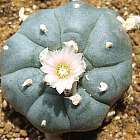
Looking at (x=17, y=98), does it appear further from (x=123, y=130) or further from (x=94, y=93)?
(x=123, y=130)

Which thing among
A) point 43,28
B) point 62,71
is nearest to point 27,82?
point 62,71

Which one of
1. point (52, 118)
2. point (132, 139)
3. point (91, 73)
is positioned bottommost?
point (132, 139)

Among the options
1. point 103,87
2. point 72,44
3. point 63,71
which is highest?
point 72,44

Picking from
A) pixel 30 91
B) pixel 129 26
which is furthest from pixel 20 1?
pixel 30 91

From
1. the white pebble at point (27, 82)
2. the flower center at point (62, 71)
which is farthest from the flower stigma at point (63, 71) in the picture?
the white pebble at point (27, 82)

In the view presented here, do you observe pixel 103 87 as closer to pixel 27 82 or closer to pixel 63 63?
pixel 63 63

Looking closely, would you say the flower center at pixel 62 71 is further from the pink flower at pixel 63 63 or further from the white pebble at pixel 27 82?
the white pebble at pixel 27 82

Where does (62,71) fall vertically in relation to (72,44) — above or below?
below
